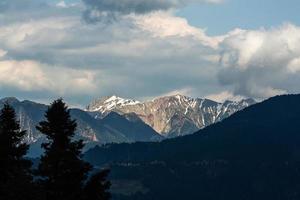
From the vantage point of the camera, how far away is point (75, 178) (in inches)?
2251

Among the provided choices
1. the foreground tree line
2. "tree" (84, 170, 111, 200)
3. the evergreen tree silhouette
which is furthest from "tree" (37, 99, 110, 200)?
the evergreen tree silhouette

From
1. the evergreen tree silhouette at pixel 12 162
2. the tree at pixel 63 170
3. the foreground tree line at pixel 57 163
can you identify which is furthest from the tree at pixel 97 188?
the evergreen tree silhouette at pixel 12 162

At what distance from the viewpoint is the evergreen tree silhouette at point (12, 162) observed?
4966cm

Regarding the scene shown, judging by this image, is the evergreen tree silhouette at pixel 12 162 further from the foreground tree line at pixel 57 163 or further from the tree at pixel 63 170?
the tree at pixel 63 170

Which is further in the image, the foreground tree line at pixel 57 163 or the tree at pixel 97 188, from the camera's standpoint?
the tree at pixel 97 188

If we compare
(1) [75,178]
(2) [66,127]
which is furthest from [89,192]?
(2) [66,127]

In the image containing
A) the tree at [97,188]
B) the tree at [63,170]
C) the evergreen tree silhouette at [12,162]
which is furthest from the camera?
the tree at [97,188]

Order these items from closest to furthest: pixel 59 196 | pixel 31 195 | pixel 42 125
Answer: pixel 31 195
pixel 59 196
pixel 42 125

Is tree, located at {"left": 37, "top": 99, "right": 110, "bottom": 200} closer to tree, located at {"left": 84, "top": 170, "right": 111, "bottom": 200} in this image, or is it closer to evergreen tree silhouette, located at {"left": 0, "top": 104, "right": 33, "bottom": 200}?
tree, located at {"left": 84, "top": 170, "right": 111, "bottom": 200}

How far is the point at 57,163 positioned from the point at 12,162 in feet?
13.5

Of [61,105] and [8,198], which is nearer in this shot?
[8,198]

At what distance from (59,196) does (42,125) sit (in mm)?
6669

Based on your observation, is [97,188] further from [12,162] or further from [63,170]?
[12,162]

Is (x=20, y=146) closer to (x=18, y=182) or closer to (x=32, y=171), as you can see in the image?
(x=32, y=171)
